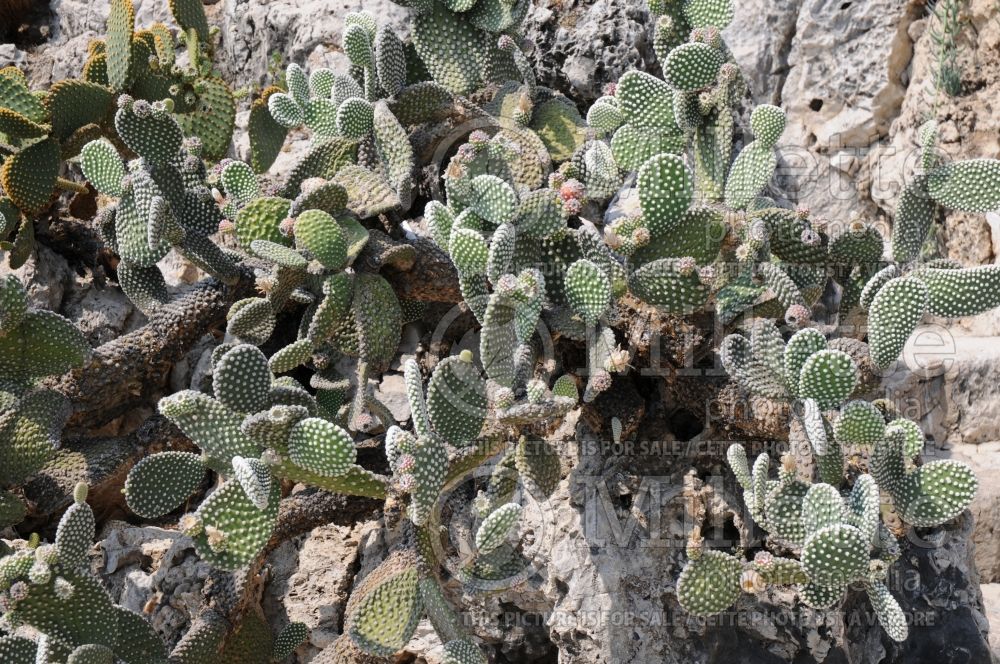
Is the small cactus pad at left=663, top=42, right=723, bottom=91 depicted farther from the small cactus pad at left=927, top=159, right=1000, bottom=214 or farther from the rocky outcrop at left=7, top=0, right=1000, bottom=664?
the rocky outcrop at left=7, top=0, right=1000, bottom=664

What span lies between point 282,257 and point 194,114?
872mm

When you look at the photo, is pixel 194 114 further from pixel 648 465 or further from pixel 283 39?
pixel 648 465

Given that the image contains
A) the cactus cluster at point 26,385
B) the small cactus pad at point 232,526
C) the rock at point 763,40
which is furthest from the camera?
the rock at point 763,40

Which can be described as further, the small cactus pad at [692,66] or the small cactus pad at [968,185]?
the small cactus pad at [692,66]

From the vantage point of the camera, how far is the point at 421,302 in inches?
113

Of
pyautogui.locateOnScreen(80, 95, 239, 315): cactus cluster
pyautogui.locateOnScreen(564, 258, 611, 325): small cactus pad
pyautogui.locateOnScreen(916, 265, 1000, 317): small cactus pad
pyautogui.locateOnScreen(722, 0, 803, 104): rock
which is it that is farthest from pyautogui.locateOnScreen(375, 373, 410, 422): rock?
pyautogui.locateOnScreen(722, 0, 803, 104): rock

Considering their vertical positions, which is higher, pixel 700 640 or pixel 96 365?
pixel 96 365

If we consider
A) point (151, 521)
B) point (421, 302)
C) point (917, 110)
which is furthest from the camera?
point (917, 110)

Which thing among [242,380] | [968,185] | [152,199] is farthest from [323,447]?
[968,185]

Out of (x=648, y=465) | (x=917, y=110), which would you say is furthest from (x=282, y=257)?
(x=917, y=110)

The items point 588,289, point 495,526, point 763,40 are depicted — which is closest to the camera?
point 495,526

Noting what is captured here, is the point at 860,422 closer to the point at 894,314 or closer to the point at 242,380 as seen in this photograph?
the point at 894,314

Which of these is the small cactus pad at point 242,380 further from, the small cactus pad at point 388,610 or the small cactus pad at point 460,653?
the small cactus pad at point 460,653

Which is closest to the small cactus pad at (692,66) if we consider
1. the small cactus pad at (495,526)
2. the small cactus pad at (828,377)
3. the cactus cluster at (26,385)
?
the small cactus pad at (828,377)
